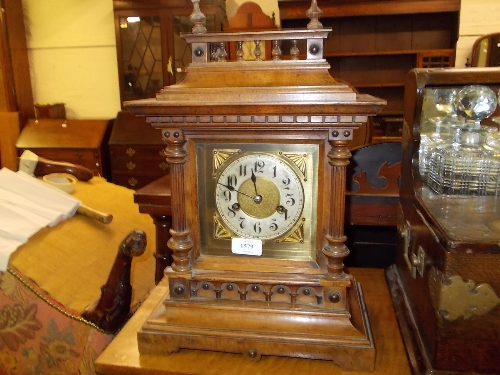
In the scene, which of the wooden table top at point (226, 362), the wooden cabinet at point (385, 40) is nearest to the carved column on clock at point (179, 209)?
the wooden table top at point (226, 362)

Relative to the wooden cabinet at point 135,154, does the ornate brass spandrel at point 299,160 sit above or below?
above

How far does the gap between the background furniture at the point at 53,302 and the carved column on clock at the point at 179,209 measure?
0.46 m

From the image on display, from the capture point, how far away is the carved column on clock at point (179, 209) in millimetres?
747

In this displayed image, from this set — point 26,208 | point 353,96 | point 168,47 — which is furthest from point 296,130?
point 168,47

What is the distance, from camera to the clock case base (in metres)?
0.73

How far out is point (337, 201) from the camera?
0.73 meters

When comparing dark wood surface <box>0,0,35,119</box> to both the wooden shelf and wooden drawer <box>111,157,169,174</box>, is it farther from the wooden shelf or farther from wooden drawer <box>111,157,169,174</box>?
the wooden shelf

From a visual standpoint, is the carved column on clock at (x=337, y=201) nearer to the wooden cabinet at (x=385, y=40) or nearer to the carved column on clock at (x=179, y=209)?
the carved column on clock at (x=179, y=209)

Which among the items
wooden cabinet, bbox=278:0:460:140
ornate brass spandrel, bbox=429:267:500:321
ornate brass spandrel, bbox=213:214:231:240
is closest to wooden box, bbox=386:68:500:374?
ornate brass spandrel, bbox=429:267:500:321

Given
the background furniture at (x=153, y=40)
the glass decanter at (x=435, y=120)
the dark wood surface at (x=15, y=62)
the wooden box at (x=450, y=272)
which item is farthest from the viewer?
the dark wood surface at (x=15, y=62)

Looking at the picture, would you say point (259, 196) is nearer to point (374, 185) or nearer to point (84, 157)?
point (374, 185)

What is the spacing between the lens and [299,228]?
0.77 meters

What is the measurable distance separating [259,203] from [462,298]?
35cm

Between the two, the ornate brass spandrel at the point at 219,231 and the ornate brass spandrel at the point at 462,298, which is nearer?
the ornate brass spandrel at the point at 462,298
